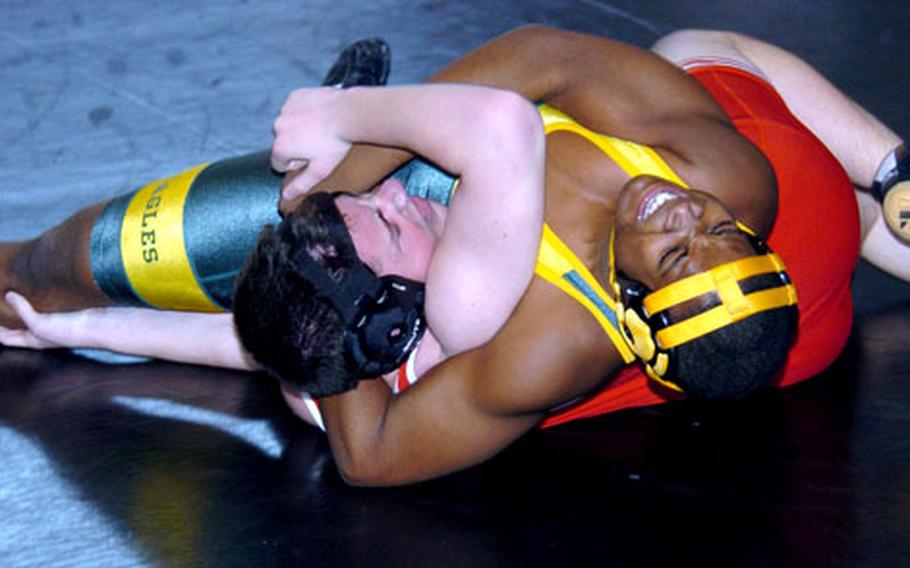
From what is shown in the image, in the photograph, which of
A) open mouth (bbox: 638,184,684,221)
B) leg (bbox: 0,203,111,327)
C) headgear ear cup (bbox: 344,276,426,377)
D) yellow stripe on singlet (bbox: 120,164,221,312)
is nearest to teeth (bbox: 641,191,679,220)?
open mouth (bbox: 638,184,684,221)

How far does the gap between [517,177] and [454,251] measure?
15 centimetres

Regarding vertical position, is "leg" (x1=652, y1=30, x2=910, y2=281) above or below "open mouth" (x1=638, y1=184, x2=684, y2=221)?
below

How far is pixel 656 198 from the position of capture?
182 centimetres

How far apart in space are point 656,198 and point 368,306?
17.7 inches

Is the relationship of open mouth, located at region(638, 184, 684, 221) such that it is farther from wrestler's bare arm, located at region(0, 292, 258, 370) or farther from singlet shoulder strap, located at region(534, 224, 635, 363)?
wrestler's bare arm, located at region(0, 292, 258, 370)

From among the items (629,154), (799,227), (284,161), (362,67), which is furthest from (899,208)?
(284,161)

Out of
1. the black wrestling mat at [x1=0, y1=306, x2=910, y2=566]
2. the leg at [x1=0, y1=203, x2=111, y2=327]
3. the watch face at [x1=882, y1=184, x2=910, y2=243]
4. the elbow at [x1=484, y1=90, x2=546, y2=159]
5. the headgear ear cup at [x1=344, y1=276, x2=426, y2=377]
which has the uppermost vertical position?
the elbow at [x1=484, y1=90, x2=546, y2=159]

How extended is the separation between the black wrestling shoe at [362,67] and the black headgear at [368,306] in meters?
0.35

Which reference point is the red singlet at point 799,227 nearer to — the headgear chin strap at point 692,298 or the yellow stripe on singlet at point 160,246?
the headgear chin strap at point 692,298

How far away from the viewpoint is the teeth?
5.95ft

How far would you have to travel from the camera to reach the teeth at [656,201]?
1813 mm

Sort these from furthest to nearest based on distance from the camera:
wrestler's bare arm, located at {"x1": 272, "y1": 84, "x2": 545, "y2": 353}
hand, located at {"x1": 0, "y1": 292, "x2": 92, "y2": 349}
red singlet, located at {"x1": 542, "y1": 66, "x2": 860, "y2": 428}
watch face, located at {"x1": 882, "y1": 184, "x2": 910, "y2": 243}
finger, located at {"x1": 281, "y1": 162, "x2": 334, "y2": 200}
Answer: hand, located at {"x1": 0, "y1": 292, "x2": 92, "y2": 349}
watch face, located at {"x1": 882, "y1": 184, "x2": 910, "y2": 243}
red singlet, located at {"x1": 542, "y1": 66, "x2": 860, "y2": 428}
finger, located at {"x1": 281, "y1": 162, "x2": 334, "y2": 200}
wrestler's bare arm, located at {"x1": 272, "y1": 84, "x2": 545, "y2": 353}

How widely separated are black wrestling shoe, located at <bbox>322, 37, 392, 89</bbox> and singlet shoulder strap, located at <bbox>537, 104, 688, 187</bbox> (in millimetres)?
377

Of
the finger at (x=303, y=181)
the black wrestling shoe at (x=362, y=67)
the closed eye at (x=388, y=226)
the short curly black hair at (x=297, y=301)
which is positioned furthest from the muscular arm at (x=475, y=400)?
the black wrestling shoe at (x=362, y=67)
